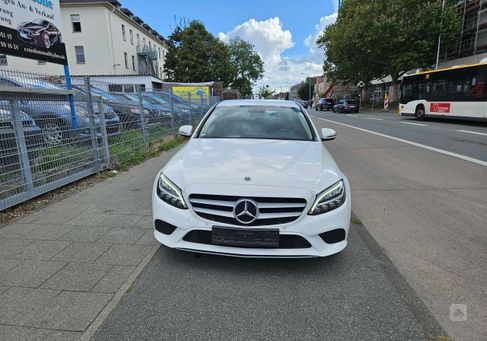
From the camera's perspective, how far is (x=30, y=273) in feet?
10.1

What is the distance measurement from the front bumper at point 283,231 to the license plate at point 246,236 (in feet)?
0.15

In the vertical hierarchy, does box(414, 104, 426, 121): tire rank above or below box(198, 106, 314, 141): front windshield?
below

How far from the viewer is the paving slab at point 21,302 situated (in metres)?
2.46

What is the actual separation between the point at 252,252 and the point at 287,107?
271 cm

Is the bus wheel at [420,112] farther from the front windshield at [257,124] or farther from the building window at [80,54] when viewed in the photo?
the building window at [80,54]

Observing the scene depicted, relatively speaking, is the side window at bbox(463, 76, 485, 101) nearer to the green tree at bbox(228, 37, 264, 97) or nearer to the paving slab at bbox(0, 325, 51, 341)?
the paving slab at bbox(0, 325, 51, 341)

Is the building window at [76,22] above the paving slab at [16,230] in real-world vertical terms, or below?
above

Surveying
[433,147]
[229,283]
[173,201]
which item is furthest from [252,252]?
[433,147]

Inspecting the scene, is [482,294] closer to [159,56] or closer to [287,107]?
[287,107]

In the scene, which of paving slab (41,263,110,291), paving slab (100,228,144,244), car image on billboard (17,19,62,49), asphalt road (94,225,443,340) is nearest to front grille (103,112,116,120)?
car image on billboard (17,19,62,49)

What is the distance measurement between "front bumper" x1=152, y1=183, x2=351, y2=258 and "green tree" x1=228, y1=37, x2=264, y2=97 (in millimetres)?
75871

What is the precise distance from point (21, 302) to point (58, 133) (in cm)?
360

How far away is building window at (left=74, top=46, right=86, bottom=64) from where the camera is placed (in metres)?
32.9

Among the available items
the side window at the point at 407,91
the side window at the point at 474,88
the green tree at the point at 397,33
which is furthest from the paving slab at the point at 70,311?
the green tree at the point at 397,33
